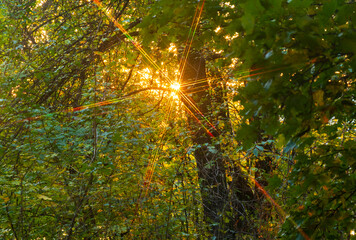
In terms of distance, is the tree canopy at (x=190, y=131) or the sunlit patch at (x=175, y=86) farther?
the sunlit patch at (x=175, y=86)

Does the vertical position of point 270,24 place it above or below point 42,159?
below

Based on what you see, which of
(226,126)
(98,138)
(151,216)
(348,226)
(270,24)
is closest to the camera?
(270,24)

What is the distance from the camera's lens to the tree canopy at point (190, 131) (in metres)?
1.50

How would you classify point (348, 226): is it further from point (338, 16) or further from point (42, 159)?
point (42, 159)

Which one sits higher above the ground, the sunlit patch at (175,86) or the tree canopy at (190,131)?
the sunlit patch at (175,86)

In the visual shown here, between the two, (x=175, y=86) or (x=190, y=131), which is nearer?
(x=190, y=131)

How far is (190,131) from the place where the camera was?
5523 millimetres

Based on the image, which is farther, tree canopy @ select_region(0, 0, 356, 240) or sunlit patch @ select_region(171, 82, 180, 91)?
sunlit patch @ select_region(171, 82, 180, 91)

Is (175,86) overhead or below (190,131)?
overhead

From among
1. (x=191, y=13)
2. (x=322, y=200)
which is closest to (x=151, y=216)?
(x=322, y=200)

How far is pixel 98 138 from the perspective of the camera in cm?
474

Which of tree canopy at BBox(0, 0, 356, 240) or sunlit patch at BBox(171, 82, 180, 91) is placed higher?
sunlit patch at BBox(171, 82, 180, 91)

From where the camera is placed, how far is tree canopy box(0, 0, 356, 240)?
1.50 meters

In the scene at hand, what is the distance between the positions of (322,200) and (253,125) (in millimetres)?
797
